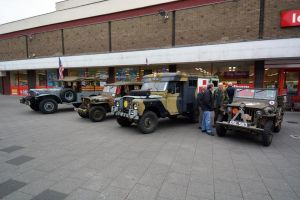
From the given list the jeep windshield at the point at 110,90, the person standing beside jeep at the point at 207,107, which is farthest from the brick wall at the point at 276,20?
the jeep windshield at the point at 110,90

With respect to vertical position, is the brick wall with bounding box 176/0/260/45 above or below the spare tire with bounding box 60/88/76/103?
above

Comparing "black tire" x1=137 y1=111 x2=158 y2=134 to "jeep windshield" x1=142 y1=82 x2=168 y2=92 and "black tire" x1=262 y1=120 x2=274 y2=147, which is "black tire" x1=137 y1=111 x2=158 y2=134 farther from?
"black tire" x1=262 y1=120 x2=274 y2=147

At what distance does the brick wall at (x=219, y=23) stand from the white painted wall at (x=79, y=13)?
2699 millimetres

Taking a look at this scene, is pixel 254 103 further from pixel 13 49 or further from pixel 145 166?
pixel 13 49

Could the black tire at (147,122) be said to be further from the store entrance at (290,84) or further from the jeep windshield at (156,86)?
the store entrance at (290,84)

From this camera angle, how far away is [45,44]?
71.2 feet

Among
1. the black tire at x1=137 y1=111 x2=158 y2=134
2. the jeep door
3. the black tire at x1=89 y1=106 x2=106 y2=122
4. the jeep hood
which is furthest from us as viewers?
the black tire at x1=89 y1=106 x2=106 y2=122

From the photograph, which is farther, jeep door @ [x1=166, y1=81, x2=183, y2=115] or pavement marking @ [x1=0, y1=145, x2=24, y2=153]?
jeep door @ [x1=166, y1=81, x2=183, y2=115]

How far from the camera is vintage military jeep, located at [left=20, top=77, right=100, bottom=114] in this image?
11438 mm

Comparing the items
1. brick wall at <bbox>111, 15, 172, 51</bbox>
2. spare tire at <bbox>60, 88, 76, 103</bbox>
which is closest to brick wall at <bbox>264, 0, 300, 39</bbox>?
brick wall at <bbox>111, 15, 172, 51</bbox>

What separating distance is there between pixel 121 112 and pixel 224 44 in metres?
8.54

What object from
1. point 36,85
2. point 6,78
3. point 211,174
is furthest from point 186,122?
point 6,78

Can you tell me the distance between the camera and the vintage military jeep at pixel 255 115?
5879 mm

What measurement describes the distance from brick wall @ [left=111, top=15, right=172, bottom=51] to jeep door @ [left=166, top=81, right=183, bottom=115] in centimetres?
786
